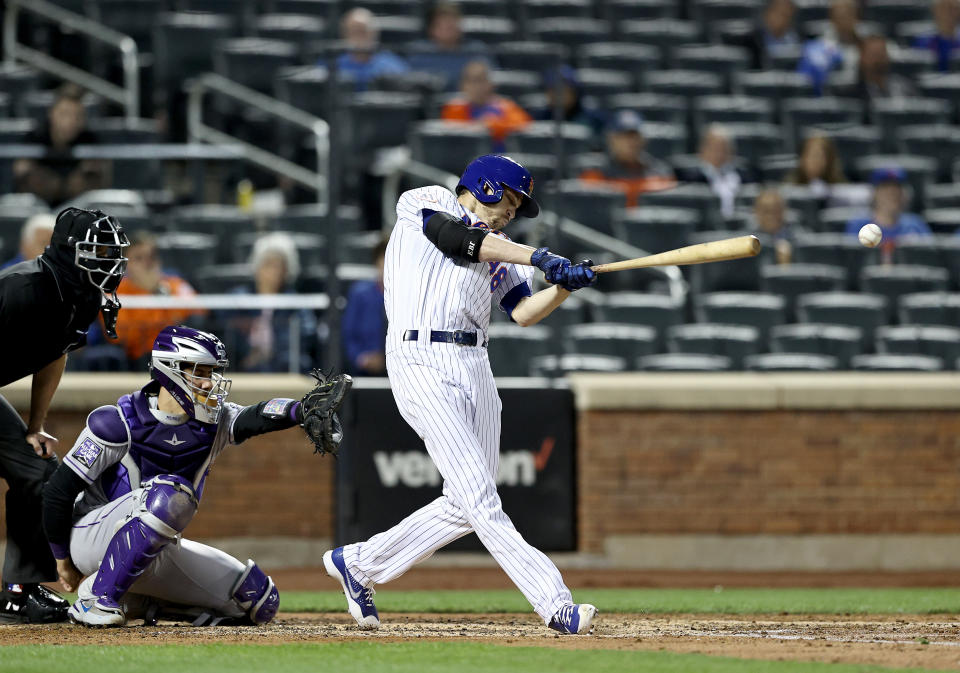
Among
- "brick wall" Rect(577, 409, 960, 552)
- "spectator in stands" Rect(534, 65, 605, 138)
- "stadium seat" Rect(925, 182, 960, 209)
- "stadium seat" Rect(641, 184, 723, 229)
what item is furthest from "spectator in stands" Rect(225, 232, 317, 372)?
"stadium seat" Rect(925, 182, 960, 209)

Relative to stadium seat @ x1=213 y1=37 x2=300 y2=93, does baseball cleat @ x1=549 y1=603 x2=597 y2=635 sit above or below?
below

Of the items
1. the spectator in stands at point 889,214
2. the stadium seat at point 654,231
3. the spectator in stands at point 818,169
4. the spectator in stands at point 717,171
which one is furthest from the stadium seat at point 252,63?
the spectator in stands at point 889,214

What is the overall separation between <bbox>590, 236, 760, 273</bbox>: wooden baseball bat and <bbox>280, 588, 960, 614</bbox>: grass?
2.28 meters

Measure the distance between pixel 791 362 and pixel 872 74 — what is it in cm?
422

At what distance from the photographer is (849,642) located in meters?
5.75

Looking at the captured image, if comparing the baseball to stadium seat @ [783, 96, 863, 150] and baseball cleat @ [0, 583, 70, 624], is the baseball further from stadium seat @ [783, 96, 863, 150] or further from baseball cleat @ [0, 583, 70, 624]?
stadium seat @ [783, 96, 863, 150]

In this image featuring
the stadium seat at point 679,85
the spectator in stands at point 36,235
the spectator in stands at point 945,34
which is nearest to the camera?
the spectator in stands at point 36,235

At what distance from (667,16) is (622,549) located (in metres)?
6.37

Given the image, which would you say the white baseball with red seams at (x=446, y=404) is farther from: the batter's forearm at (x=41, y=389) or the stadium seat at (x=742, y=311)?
the stadium seat at (x=742, y=311)

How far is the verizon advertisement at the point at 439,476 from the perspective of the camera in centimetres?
1006

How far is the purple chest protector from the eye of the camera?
19.5 ft

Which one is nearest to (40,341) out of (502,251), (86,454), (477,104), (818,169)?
(86,454)

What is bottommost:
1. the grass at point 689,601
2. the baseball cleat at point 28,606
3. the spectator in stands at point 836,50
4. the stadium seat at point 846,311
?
the grass at point 689,601

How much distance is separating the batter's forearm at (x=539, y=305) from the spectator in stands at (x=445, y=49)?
20.4ft
